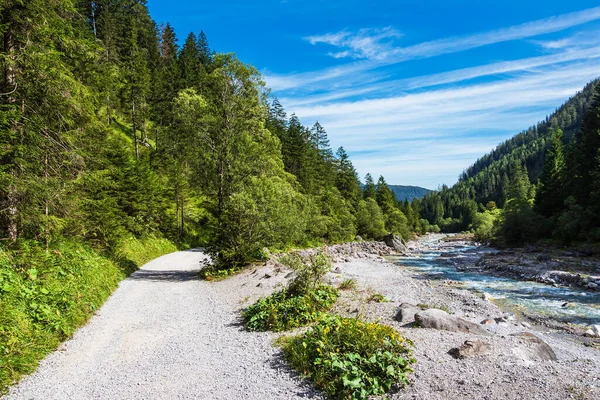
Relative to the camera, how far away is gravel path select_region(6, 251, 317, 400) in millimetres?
5652

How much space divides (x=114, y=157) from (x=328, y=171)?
139 ft

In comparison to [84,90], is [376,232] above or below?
below

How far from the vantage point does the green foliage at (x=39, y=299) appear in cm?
627

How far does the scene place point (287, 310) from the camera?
894 cm

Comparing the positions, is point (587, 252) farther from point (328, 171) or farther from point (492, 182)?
point (492, 182)

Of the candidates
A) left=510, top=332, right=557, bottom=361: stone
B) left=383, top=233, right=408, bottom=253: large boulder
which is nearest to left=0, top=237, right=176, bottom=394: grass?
left=510, top=332, right=557, bottom=361: stone

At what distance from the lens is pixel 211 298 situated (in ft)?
39.9

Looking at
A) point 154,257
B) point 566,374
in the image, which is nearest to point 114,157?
point 154,257

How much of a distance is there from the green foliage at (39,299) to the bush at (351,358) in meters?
4.98

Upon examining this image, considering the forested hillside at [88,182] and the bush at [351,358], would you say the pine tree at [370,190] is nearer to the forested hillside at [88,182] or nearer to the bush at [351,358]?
the forested hillside at [88,182]

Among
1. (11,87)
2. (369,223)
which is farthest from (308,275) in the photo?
(369,223)

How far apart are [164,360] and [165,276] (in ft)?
34.9

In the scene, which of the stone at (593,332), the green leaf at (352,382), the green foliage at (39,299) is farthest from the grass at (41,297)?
the stone at (593,332)

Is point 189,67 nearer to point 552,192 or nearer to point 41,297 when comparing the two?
point 41,297
